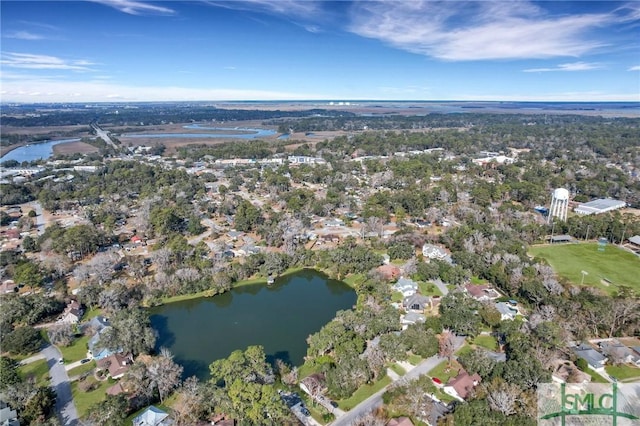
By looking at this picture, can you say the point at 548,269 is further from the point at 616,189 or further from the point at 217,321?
the point at 616,189

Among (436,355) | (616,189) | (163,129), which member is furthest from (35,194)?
(163,129)

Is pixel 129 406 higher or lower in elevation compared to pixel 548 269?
lower

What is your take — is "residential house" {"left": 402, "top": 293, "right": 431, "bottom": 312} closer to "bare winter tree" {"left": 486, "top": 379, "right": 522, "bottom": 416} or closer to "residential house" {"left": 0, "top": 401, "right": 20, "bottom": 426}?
"bare winter tree" {"left": 486, "top": 379, "right": 522, "bottom": 416}

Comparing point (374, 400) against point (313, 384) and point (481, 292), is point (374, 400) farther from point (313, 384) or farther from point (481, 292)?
point (481, 292)

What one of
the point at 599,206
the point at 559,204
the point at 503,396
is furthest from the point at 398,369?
the point at 599,206

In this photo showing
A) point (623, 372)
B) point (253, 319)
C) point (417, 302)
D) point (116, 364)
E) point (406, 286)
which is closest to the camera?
point (623, 372)

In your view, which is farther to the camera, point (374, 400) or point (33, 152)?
point (33, 152)

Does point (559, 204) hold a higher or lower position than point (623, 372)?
higher

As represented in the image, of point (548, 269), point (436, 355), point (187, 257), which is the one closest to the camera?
point (436, 355)
